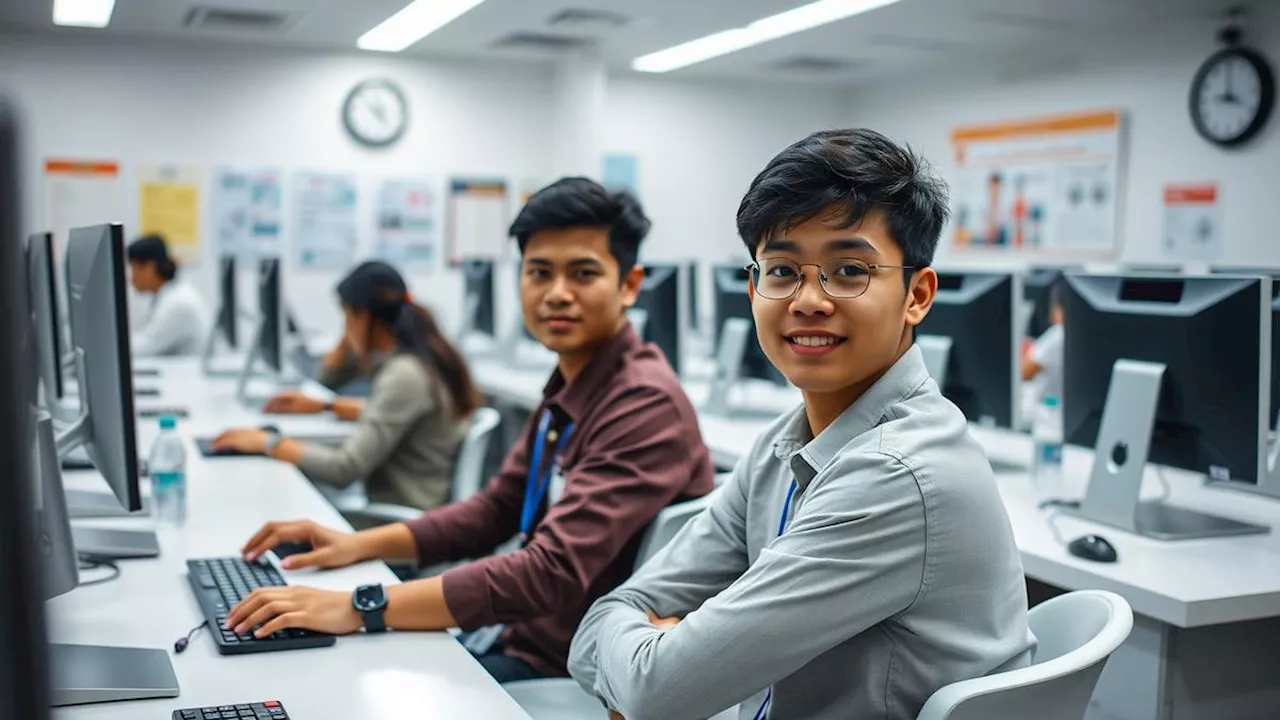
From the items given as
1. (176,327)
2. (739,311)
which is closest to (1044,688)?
(739,311)

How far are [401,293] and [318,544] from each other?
1481mm

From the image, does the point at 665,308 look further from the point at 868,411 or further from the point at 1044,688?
the point at 1044,688

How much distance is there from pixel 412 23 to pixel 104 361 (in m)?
5.49

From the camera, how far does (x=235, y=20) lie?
663 centimetres

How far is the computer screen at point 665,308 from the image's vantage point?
377 centimetres

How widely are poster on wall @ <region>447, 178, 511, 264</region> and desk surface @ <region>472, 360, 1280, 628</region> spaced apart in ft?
17.6

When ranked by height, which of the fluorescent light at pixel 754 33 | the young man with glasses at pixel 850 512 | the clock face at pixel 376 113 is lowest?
the young man with glasses at pixel 850 512

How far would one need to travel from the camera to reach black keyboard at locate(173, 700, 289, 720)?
1192 millimetres

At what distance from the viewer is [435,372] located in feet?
10.4

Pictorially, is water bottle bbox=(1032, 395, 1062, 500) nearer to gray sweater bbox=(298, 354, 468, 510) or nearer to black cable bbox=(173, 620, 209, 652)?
gray sweater bbox=(298, 354, 468, 510)

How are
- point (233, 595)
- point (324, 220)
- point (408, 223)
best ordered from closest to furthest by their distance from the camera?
point (233, 595) → point (324, 220) → point (408, 223)

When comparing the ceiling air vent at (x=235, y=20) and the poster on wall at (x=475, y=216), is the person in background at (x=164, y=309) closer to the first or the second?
the ceiling air vent at (x=235, y=20)

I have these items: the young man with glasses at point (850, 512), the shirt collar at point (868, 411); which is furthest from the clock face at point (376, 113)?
the shirt collar at point (868, 411)

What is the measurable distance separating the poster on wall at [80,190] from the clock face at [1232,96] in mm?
6454
